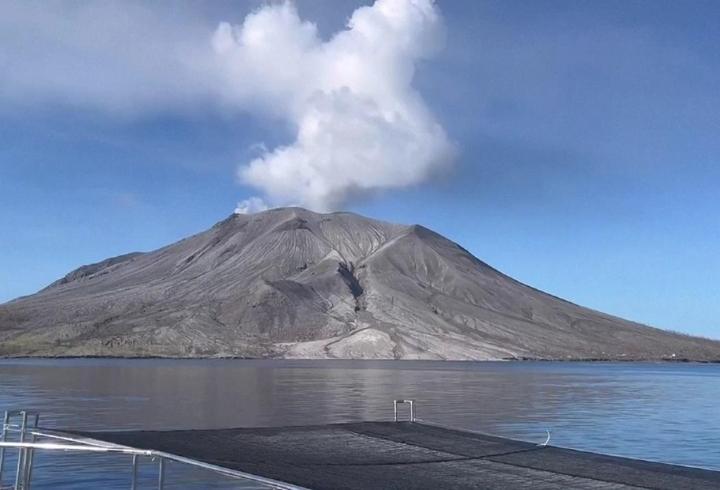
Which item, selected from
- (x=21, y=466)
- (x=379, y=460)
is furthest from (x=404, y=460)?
(x=21, y=466)

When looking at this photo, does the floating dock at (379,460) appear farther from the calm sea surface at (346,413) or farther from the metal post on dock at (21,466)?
the calm sea surface at (346,413)

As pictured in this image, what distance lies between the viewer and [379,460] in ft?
69.6

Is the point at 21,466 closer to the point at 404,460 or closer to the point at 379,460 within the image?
the point at 379,460

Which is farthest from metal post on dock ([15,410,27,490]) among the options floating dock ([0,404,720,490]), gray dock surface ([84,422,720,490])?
gray dock surface ([84,422,720,490])

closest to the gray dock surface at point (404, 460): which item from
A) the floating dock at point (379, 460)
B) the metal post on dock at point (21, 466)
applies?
the floating dock at point (379, 460)

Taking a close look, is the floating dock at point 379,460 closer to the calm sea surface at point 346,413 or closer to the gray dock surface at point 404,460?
the gray dock surface at point 404,460

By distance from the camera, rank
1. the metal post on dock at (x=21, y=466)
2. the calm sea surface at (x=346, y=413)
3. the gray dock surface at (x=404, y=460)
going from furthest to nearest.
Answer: the calm sea surface at (x=346, y=413) < the gray dock surface at (x=404, y=460) < the metal post on dock at (x=21, y=466)

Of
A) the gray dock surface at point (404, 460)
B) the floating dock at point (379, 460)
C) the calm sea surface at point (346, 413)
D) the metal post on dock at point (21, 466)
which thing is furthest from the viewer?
the calm sea surface at point (346, 413)

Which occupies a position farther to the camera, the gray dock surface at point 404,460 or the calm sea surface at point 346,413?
the calm sea surface at point 346,413

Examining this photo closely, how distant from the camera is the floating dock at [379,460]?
56.5 feet

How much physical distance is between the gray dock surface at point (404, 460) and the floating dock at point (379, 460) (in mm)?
25

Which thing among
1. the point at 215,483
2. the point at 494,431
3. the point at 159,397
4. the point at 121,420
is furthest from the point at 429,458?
the point at 159,397

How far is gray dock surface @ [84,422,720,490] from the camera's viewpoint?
59.3 feet

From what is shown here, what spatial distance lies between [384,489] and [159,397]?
201 feet
